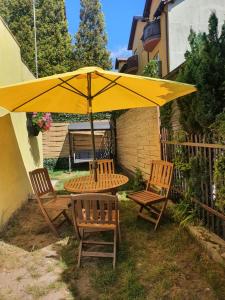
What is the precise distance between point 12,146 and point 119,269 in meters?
3.50

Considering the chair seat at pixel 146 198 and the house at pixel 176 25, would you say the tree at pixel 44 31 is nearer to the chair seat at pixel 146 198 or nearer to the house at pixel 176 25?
the house at pixel 176 25

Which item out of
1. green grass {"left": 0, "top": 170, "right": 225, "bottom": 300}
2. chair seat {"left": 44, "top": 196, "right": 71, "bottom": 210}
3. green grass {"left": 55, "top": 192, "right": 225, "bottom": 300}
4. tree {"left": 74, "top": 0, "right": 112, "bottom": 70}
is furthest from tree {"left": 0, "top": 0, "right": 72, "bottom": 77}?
green grass {"left": 55, "top": 192, "right": 225, "bottom": 300}

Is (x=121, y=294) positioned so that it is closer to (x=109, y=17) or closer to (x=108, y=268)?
(x=108, y=268)

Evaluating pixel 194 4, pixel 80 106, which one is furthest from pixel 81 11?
pixel 80 106

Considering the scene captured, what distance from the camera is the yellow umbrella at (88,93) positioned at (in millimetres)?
3947

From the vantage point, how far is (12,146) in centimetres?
582

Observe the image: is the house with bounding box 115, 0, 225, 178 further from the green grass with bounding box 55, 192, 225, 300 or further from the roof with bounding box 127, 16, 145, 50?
the green grass with bounding box 55, 192, 225, 300

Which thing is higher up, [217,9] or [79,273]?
[217,9]

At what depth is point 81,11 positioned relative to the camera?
27969 mm

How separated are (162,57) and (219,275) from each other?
11105 mm

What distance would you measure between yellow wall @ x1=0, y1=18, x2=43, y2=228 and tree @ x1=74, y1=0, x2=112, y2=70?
771 inches

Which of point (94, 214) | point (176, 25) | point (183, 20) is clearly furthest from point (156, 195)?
point (183, 20)

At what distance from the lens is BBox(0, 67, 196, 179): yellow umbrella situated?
3.95 m

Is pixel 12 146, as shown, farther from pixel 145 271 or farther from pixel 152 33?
pixel 152 33
